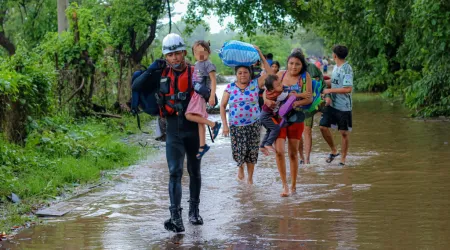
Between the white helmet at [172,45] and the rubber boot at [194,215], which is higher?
the white helmet at [172,45]

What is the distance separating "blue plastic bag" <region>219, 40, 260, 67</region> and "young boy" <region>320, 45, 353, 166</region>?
225cm

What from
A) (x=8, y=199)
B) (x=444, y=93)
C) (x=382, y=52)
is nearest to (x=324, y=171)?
(x=8, y=199)

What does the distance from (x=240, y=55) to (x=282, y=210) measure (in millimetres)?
2230

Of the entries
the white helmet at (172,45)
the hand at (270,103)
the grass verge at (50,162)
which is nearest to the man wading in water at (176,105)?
the white helmet at (172,45)

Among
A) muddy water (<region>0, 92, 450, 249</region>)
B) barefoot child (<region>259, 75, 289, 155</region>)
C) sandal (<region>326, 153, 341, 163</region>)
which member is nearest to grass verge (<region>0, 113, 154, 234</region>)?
muddy water (<region>0, 92, 450, 249</region>)

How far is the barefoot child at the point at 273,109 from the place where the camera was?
9.23 m

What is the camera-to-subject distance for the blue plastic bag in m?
9.12

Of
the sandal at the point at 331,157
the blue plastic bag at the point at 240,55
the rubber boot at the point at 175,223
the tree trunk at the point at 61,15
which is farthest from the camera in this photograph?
the tree trunk at the point at 61,15

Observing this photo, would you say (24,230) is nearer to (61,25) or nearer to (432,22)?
(432,22)

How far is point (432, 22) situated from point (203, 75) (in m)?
9.91

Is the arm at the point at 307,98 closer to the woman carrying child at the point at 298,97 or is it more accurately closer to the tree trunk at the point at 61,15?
the woman carrying child at the point at 298,97

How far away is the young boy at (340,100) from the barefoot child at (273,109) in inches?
74.6

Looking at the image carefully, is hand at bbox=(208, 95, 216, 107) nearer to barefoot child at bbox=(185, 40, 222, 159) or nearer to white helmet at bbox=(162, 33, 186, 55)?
barefoot child at bbox=(185, 40, 222, 159)

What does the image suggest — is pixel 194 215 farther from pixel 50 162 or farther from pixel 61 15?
pixel 61 15
